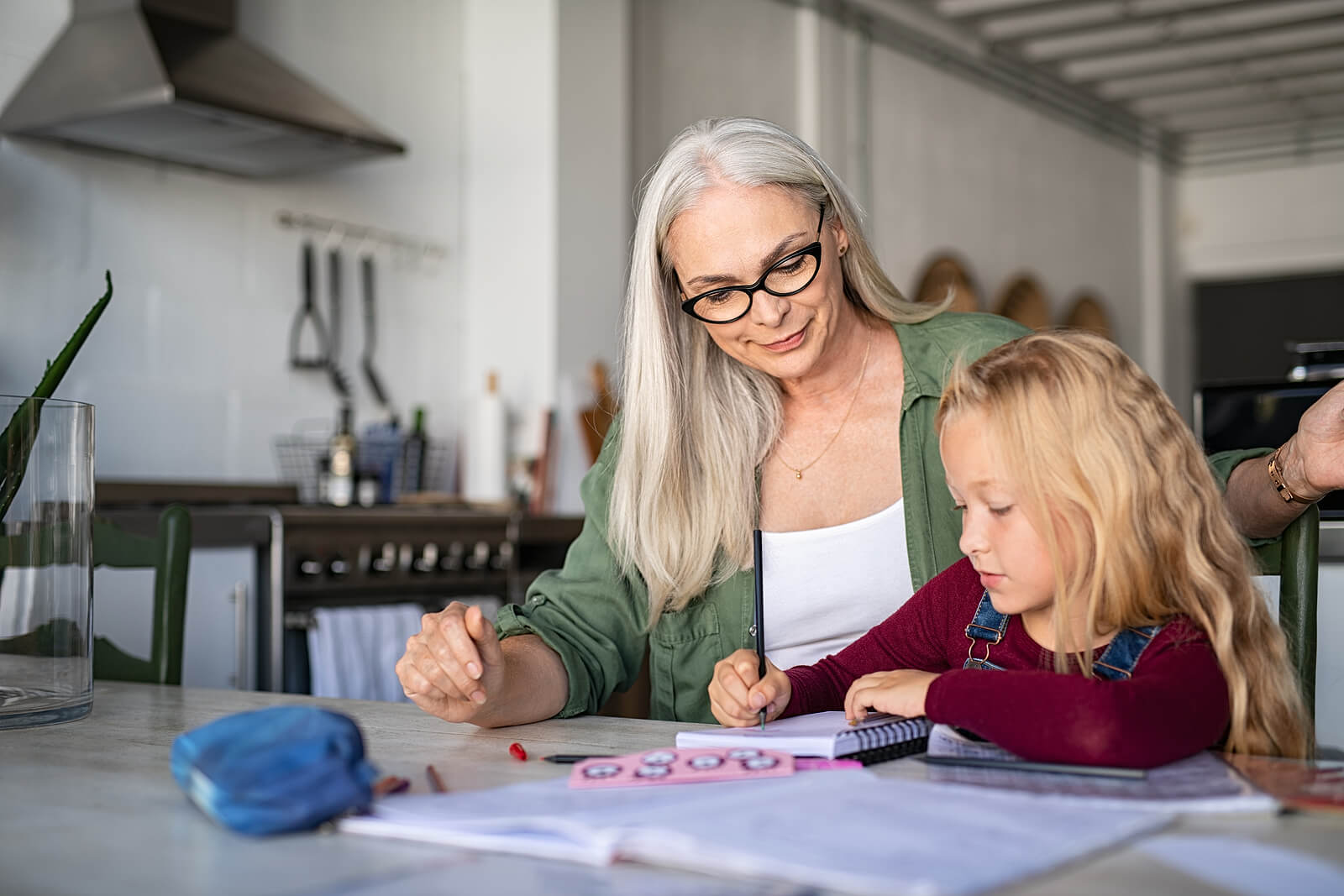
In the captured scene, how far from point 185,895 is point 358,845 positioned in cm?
12

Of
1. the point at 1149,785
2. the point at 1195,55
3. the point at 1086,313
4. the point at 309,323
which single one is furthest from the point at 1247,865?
the point at 1086,313

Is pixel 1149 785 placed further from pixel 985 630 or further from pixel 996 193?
pixel 996 193

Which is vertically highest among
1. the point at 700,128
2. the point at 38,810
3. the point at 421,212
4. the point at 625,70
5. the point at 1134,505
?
the point at 625,70

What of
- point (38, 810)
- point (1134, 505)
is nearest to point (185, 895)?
point (38, 810)

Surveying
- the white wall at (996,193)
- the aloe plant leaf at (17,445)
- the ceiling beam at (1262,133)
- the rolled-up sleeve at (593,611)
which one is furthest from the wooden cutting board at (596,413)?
the ceiling beam at (1262,133)

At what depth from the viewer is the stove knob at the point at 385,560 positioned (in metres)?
3.27

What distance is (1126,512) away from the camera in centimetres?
114

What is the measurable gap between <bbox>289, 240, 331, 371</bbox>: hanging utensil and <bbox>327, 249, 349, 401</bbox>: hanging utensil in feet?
0.07

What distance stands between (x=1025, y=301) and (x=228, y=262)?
418 centimetres

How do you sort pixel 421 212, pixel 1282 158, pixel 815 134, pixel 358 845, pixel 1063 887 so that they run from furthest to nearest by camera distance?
pixel 1282 158 < pixel 815 134 < pixel 421 212 < pixel 358 845 < pixel 1063 887

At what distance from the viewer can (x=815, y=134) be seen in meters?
5.36

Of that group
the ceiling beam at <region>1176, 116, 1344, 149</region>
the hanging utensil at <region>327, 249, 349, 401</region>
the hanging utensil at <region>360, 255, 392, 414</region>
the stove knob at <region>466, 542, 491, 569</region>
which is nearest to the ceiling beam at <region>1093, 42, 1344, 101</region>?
the ceiling beam at <region>1176, 116, 1344, 149</region>

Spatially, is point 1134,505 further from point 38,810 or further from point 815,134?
point 815,134

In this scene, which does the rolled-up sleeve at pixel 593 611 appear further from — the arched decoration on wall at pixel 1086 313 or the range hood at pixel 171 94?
the arched decoration on wall at pixel 1086 313
